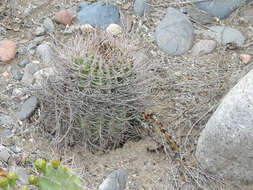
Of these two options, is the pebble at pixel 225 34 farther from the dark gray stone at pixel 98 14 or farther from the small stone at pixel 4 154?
the small stone at pixel 4 154

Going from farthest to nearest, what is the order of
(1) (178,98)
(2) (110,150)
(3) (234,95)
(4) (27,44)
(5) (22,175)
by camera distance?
(4) (27,44) → (1) (178,98) → (2) (110,150) → (3) (234,95) → (5) (22,175)

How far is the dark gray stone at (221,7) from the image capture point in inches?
134

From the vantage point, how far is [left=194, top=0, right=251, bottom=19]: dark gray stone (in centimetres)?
341

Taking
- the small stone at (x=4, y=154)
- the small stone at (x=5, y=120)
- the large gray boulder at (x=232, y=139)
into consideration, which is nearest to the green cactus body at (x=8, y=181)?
the small stone at (x=4, y=154)

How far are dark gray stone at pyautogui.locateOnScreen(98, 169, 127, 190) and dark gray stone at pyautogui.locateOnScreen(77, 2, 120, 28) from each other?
136cm

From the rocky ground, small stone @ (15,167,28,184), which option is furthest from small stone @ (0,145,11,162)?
small stone @ (15,167,28,184)

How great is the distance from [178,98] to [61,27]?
3.83ft

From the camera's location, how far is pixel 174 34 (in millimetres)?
3115

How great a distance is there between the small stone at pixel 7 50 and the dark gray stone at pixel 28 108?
1.52 ft

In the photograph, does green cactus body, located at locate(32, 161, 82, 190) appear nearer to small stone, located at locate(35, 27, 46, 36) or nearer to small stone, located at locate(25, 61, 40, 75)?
small stone, located at locate(25, 61, 40, 75)

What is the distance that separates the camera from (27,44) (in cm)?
304

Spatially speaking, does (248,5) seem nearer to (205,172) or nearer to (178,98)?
(178,98)

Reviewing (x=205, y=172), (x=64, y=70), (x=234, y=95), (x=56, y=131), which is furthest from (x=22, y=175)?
(x=234, y=95)

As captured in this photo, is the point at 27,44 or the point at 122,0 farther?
Result: the point at 122,0
